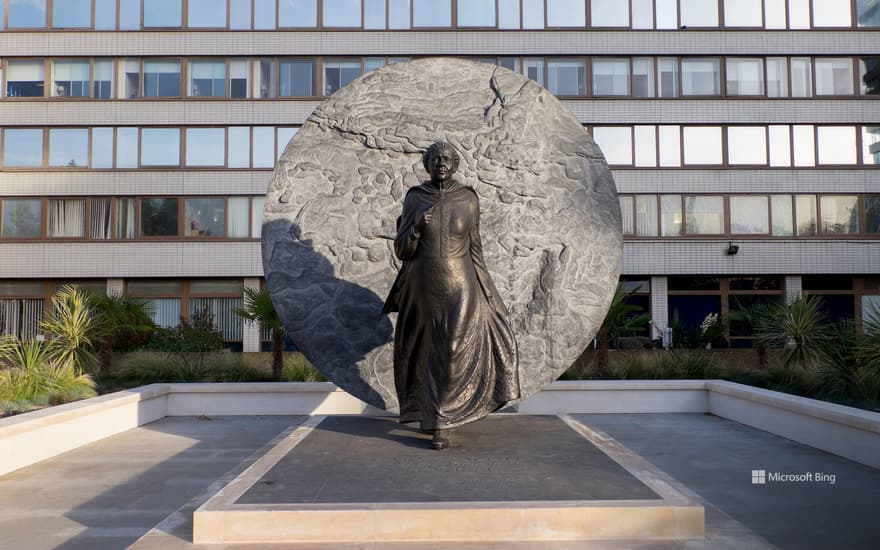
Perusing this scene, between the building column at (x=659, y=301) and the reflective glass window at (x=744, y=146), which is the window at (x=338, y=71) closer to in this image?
the building column at (x=659, y=301)

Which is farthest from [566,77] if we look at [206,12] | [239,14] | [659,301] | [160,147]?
[160,147]

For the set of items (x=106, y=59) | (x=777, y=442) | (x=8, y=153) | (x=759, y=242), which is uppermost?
(x=106, y=59)

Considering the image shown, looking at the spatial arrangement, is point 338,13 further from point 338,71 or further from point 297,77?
point 297,77

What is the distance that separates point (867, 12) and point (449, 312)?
2418 centimetres

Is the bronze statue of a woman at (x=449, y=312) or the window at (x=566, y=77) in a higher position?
the window at (x=566, y=77)

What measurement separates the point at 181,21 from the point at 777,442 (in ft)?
71.5

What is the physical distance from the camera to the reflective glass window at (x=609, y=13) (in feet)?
A: 74.9

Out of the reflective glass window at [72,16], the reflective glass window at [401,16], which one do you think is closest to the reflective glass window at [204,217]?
the reflective glass window at [72,16]

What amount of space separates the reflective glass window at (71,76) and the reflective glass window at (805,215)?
78.2 ft

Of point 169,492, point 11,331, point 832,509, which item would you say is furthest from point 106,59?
point 832,509

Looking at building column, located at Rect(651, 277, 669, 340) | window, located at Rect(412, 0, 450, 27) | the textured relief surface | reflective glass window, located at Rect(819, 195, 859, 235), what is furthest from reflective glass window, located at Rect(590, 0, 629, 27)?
the textured relief surface

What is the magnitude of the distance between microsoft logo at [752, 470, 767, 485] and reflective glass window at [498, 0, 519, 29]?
19.0 metres

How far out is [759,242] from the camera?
75.0 ft

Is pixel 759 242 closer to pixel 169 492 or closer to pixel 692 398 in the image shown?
pixel 692 398
